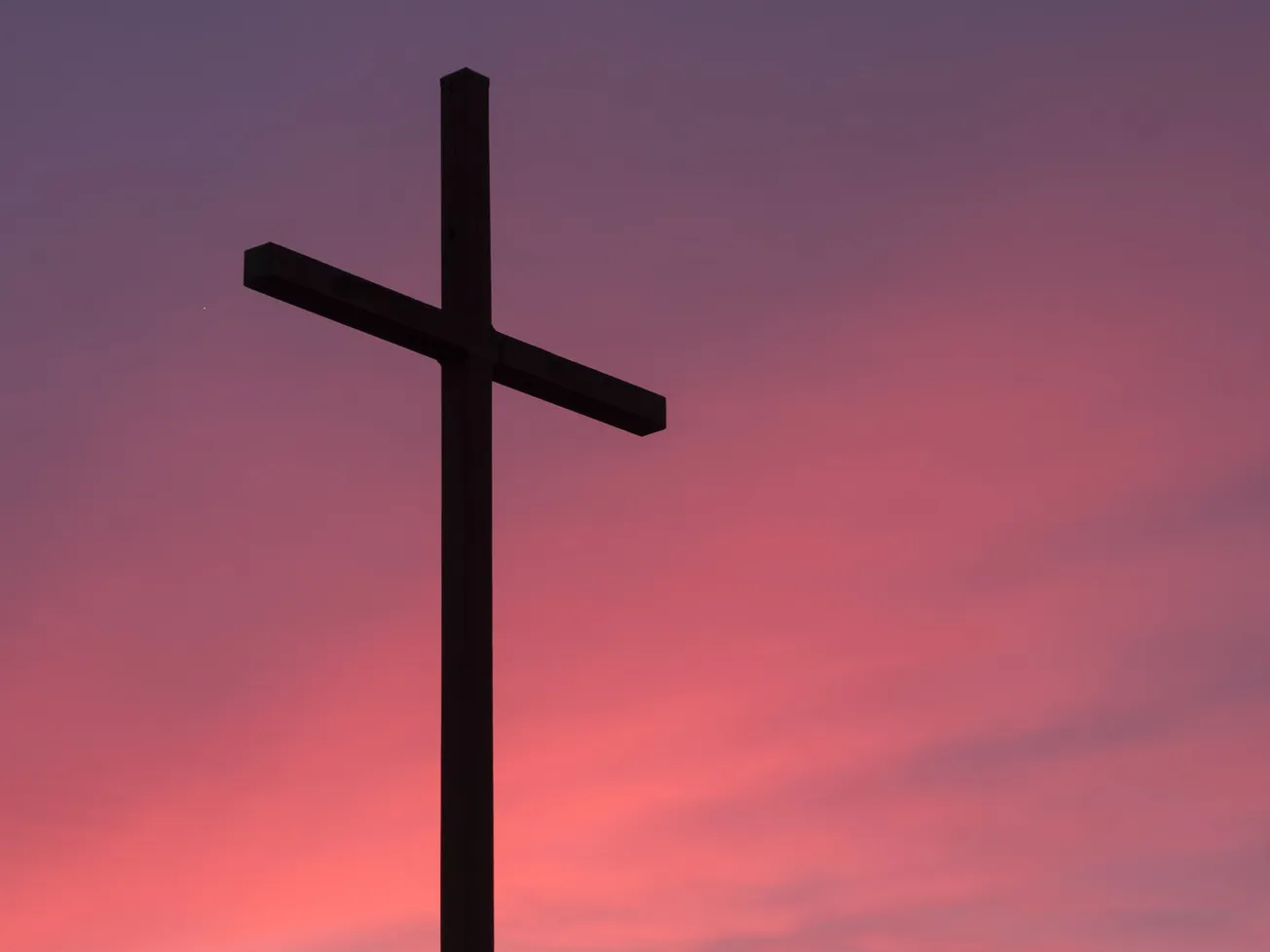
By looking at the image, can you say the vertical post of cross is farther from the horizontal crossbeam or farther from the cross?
the horizontal crossbeam

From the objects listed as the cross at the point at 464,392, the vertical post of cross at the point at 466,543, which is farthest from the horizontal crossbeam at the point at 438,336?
the vertical post of cross at the point at 466,543

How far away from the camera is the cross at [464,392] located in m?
7.44

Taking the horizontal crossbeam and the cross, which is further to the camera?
the horizontal crossbeam

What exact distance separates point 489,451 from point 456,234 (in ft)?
3.43

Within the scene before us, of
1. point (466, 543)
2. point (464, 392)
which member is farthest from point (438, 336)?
point (466, 543)

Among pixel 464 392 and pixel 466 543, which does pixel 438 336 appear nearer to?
pixel 464 392

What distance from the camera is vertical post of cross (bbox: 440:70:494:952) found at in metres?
7.39

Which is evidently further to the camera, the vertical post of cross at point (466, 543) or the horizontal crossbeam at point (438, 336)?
the horizontal crossbeam at point (438, 336)

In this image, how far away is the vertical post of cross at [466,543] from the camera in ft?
24.2

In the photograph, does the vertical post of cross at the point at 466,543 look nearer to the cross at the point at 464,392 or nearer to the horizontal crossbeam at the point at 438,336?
the cross at the point at 464,392

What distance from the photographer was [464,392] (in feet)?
26.7

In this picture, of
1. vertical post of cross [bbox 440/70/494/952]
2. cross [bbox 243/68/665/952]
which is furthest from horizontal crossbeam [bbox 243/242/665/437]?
vertical post of cross [bbox 440/70/494/952]

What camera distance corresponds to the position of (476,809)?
746cm

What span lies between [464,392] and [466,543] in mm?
688
